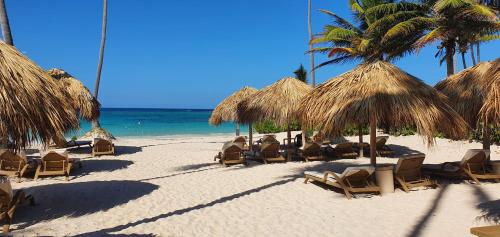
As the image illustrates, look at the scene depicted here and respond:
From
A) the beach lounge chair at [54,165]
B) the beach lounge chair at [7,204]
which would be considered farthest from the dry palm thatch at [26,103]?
the beach lounge chair at [54,165]

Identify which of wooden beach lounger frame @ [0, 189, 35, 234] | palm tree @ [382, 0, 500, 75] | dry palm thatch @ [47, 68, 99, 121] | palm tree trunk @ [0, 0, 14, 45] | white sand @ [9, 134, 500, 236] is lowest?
white sand @ [9, 134, 500, 236]

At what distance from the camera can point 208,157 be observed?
521 inches

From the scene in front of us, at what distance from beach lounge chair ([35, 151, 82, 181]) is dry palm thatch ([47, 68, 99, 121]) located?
214 inches

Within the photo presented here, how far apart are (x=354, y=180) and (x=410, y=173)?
48.4 inches

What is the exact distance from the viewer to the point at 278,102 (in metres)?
11.2

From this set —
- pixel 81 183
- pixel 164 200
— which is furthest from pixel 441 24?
pixel 81 183

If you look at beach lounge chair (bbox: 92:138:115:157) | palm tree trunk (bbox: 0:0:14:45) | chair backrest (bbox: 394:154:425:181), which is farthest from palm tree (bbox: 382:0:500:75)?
palm tree trunk (bbox: 0:0:14:45)

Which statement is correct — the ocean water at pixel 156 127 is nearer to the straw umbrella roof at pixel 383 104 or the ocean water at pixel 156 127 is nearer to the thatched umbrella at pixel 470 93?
the straw umbrella roof at pixel 383 104

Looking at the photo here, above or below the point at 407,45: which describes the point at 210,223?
below

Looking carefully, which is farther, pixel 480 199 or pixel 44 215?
pixel 480 199

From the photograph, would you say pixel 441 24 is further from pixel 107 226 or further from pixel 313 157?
pixel 107 226

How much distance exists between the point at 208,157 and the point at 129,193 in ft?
19.3

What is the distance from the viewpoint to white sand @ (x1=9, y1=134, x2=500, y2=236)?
5207 millimetres

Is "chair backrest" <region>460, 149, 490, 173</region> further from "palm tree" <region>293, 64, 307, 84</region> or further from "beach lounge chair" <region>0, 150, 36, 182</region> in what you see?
"palm tree" <region>293, 64, 307, 84</region>
